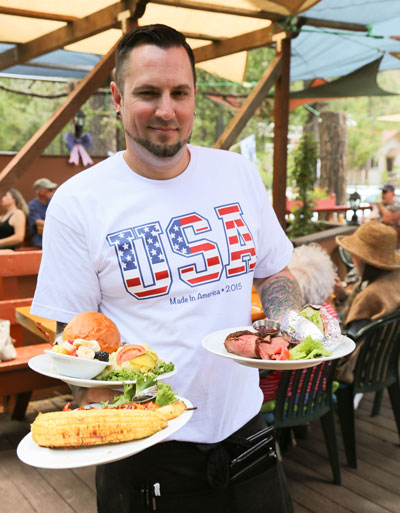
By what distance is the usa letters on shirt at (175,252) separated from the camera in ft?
5.23

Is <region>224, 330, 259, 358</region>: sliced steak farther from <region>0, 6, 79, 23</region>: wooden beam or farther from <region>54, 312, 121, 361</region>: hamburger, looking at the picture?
<region>0, 6, 79, 23</region>: wooden beam

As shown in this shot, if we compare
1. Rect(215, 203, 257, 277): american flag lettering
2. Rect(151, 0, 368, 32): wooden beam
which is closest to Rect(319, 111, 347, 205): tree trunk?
Rect(151, 0, 368, 32): wooden beam

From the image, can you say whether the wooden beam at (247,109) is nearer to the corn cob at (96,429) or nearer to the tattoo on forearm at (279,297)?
the tattoo on forearm at (279,297)

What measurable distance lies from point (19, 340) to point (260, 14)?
3.66 metres

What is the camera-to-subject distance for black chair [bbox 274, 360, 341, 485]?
349cm

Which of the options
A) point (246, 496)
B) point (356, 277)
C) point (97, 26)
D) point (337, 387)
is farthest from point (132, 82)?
point (356, 277)

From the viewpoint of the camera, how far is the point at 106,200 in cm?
164

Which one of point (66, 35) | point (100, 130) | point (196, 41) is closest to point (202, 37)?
point (196, 41)

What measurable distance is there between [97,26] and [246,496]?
4678mm

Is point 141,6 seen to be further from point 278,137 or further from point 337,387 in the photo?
point 337,387

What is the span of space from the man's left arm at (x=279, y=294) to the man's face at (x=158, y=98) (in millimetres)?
551

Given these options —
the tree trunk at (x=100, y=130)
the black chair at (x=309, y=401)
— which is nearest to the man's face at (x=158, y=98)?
the black chair at (x=309, y=401)

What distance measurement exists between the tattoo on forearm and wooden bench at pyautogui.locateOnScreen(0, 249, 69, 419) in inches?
103

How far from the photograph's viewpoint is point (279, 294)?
1.87 m
